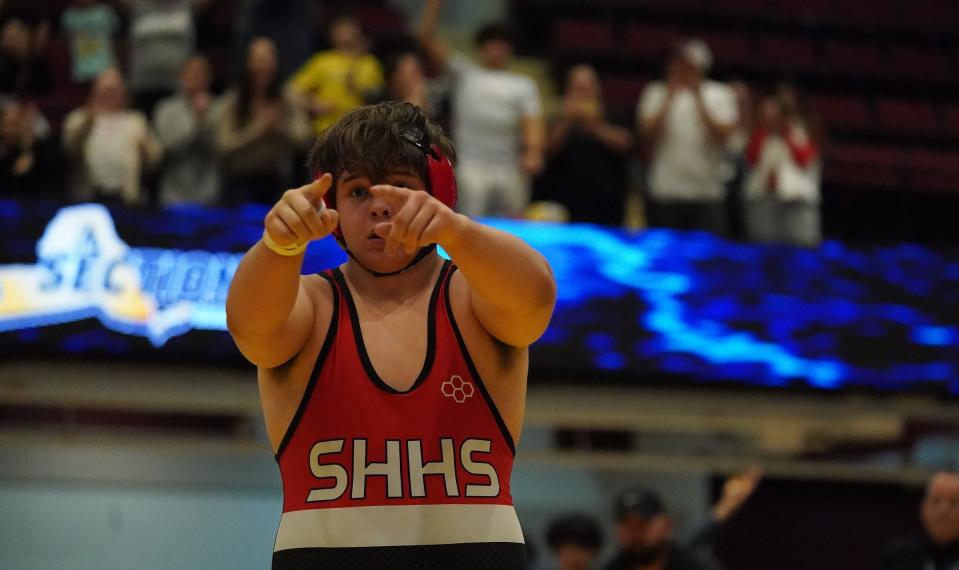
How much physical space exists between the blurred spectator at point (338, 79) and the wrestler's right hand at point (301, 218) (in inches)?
236

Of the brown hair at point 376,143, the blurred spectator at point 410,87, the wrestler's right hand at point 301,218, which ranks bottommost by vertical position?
the wrestler's right hand at point 301,218

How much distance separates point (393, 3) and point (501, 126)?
18.2 ft

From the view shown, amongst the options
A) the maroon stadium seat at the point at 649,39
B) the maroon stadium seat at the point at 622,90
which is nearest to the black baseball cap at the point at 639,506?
the maroon stadium seat at the point at 622,90

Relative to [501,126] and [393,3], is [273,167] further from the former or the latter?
[393,3]

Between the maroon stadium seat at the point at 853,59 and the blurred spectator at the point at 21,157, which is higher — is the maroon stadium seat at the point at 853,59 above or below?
above

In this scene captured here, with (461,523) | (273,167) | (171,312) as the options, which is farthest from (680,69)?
(461,523)

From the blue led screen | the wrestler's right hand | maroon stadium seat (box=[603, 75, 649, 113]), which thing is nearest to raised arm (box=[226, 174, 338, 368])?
the wrestler's right hand

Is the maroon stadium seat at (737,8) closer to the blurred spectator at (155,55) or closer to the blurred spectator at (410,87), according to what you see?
the blurred spectator at (410,87)

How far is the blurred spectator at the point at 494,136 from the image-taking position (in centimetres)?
819

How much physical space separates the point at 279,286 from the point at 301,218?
169 millimetres

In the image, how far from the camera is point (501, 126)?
832 cm

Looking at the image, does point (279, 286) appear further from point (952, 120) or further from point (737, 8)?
point (737, 8)

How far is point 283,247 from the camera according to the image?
7.38ft

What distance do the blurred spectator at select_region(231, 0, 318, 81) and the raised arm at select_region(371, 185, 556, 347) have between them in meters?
6.46
